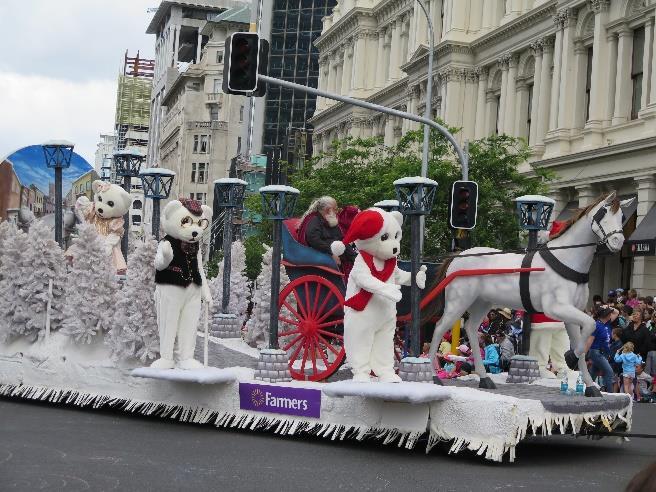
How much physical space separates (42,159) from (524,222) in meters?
8.44

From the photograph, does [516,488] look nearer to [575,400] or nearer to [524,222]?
[575,400]

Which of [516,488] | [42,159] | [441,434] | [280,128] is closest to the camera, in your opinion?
[516,488]

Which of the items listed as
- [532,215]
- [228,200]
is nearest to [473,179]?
[228,200]

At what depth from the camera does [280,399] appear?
1242 cm

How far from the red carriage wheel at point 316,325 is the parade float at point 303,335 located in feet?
0.06

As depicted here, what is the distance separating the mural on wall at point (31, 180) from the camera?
1878 cm

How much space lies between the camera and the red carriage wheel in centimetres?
1298

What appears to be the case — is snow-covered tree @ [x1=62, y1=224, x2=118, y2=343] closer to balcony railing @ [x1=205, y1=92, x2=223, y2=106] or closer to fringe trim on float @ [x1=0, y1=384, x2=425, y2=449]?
fringe trim on float @ [x1=0, y1=384, x2=425, y2=449]

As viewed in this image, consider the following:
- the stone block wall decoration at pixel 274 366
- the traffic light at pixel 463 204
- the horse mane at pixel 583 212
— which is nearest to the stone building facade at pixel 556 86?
the traffic light at pixel 463 204

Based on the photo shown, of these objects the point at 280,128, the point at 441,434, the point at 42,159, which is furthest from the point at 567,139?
the point at 280,128

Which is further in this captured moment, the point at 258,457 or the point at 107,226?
the point at 107,226

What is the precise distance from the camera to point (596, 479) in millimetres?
10617

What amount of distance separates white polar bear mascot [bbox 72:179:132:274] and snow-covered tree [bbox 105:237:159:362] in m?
2.75

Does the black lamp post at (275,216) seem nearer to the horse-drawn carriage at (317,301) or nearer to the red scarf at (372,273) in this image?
the horse-drawn carriage at (317,301)
